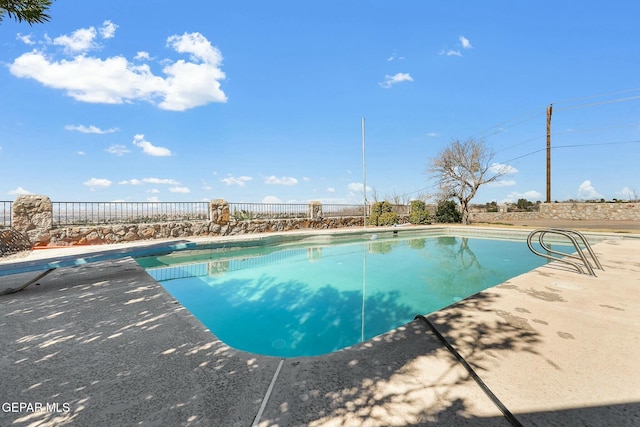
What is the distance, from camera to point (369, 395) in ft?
5.72

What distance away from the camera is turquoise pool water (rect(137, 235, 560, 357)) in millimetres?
3912

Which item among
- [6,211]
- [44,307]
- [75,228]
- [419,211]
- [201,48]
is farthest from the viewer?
[419,211]

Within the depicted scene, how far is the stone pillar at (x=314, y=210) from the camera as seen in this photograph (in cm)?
1734

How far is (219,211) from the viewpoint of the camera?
43.8 feet

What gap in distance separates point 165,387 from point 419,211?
20.0 meters

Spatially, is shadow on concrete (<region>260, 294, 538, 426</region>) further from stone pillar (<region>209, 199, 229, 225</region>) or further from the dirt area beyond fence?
the dirt area beyond fence

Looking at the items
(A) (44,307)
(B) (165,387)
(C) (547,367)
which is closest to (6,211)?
(A) (44,307)

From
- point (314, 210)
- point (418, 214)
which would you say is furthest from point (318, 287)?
point (418, 214)

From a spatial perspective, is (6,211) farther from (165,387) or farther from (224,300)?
(165,387)

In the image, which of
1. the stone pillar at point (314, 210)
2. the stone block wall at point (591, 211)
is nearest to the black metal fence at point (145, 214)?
the stone pillar at point (314, 210)

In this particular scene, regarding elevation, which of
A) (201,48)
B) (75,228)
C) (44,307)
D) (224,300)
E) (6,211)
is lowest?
(224,300)

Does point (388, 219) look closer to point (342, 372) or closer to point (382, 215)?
point (382, 215)

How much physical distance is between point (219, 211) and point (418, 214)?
539 inches

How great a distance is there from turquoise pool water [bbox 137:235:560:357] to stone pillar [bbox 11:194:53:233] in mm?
4618
